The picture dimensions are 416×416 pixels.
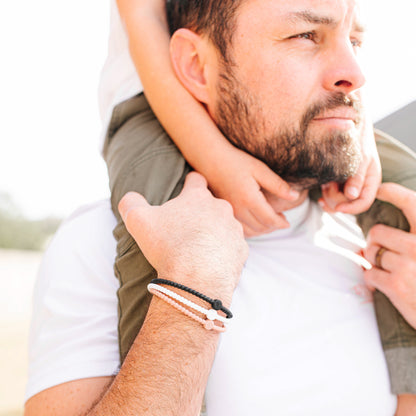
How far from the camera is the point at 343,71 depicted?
1412 millimetres

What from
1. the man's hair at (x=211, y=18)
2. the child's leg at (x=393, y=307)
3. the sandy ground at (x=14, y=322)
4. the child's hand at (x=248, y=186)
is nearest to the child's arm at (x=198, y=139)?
the child's hand at (x=248, y=186)

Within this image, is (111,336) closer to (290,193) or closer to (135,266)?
(135,266)

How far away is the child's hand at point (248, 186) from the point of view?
4.75 ft

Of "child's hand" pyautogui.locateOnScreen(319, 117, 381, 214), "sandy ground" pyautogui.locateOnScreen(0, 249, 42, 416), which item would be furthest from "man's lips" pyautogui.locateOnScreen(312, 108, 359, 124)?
"sandy ground" pyautogui.locateOnScreen(0, 249, 42, 416)

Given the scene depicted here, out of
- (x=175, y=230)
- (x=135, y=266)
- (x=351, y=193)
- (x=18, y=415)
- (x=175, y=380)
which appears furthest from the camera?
(x=18, y=415)

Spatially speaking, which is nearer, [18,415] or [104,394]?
[104,394]

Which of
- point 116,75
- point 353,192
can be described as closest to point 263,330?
point 353,192

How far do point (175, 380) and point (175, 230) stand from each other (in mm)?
384

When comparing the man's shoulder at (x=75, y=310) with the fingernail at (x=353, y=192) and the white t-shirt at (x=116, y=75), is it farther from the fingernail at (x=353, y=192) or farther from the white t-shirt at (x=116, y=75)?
the fingernail at (x=353, y=192)

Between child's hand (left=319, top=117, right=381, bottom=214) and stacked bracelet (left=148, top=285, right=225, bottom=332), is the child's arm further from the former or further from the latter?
stacked bracelet (left=148, top=285, right=225, bottom=332)

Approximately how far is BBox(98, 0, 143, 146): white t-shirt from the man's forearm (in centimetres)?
106

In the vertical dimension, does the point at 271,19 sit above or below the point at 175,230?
above

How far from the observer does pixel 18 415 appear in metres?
5.08

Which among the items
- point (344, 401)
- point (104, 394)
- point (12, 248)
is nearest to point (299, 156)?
point (344, 401)
